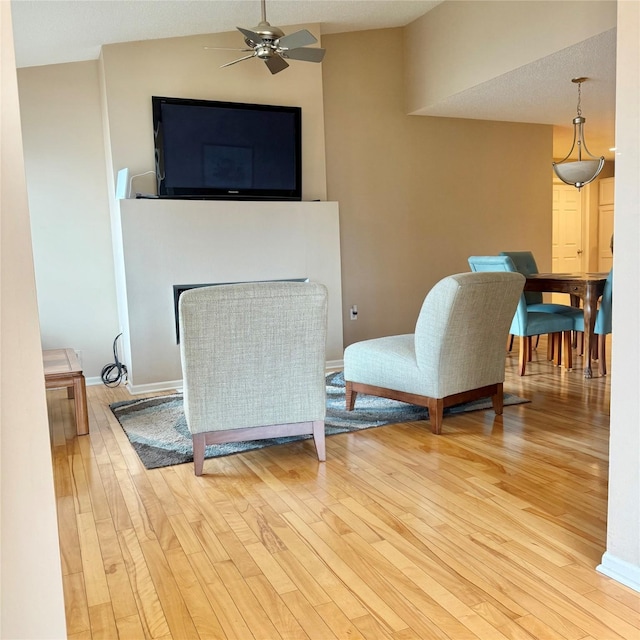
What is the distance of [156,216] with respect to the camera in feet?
14.8

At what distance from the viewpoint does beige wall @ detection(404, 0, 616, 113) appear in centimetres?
397

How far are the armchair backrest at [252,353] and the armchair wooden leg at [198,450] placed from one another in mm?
41

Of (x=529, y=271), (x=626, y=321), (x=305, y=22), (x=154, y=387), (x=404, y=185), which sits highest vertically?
(x=305, y=22)

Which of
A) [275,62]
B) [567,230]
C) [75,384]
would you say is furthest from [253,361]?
[567,230]

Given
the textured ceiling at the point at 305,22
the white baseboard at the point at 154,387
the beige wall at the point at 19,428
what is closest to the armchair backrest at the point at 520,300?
the textured ceiling at the point at 305,22

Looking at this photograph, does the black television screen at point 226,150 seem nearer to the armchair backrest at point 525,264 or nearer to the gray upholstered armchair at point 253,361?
the armchair backrest at point 525,264

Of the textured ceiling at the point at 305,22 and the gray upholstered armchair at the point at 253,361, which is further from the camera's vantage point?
the textured ceiling at the point at 305,22

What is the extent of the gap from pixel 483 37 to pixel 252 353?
353 centimetres

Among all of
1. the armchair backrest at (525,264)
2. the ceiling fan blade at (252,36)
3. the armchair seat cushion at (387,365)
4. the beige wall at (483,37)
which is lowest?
the armchair seat cushion at (387,365)

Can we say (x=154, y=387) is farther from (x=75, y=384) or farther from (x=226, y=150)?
(x=226, y=150)

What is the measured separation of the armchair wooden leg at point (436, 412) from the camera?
10.7ft

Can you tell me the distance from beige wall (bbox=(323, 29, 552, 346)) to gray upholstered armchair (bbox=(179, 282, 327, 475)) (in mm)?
3061

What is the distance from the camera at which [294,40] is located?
3561 mm

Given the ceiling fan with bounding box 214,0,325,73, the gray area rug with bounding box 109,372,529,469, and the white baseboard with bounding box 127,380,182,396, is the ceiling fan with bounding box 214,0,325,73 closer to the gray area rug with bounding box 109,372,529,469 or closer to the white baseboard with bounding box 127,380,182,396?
the gray area rug with bounding box 109,372,529,469
